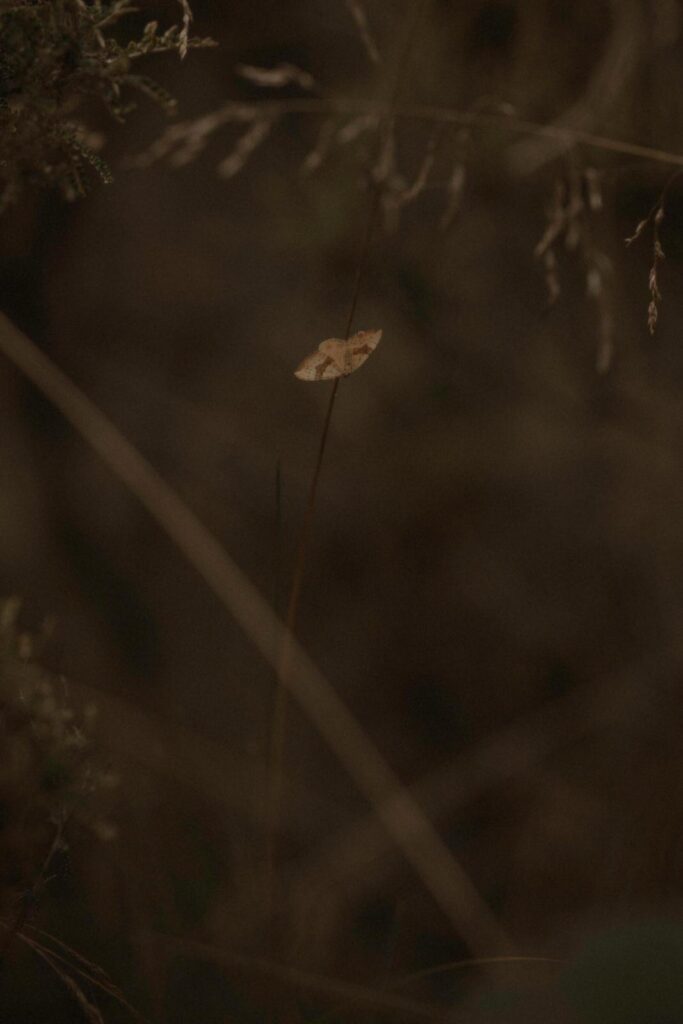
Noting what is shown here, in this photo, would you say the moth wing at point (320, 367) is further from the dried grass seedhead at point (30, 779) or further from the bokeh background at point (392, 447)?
the bokeh background at point (392, 447)

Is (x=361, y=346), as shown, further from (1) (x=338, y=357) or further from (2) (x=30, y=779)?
(2) (x=30, y=779)

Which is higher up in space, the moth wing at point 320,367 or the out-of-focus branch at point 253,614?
the moth wing at point 320,367

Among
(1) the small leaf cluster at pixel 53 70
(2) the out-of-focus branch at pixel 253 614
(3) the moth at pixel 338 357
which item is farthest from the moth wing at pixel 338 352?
(2) the out-of-focus branch at pixel 253 614

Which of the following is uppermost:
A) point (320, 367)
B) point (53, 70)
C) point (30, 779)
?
point (53, 70)

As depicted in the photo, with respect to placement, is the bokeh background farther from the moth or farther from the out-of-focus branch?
the moth

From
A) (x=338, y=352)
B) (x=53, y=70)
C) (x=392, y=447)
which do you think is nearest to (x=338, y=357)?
(x=338, y=352)

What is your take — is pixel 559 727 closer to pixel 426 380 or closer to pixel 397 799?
pixel 397 799
